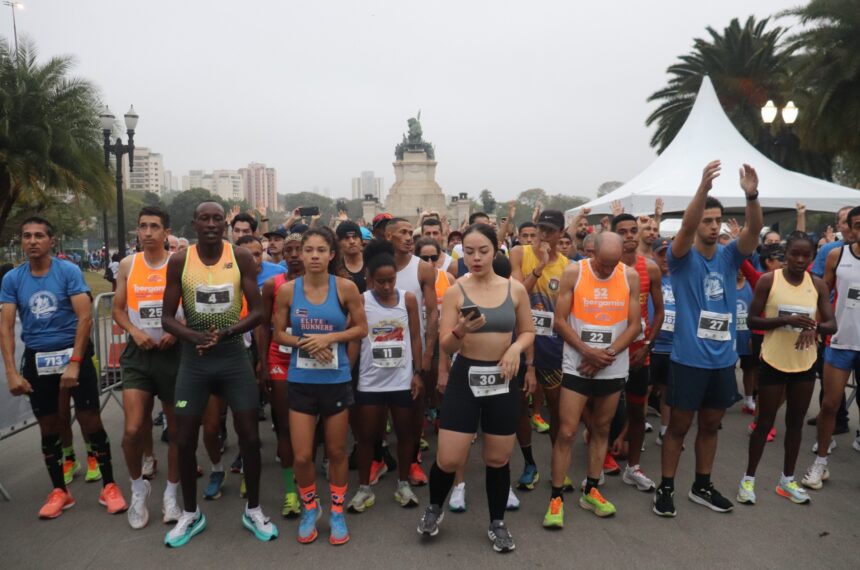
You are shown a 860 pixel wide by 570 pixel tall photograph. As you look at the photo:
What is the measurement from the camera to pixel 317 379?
3.82 m

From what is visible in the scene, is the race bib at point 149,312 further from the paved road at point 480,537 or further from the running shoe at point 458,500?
the running shoe at point 458,500

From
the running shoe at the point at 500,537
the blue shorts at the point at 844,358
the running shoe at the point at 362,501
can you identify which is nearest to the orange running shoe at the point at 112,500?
the running shoe at the point at 362,501

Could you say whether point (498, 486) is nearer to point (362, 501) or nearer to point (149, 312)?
point (362, 501)

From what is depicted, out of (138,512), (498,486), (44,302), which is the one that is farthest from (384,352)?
(44,302)

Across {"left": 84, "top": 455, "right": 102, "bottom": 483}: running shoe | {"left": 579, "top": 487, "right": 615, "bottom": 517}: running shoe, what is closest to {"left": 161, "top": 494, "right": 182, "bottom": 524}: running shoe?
{"left": 84, "top": 455, "right": 102, "bottom": 483}: running shoe

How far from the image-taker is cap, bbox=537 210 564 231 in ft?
15.8

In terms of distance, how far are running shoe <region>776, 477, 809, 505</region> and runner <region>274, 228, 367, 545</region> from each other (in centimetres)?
329

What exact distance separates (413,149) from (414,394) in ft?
164

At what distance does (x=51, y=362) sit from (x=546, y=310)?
3.86 m

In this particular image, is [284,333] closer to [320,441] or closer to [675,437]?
[320,441]

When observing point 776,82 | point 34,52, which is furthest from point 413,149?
point 34,52

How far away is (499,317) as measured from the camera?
3.61m

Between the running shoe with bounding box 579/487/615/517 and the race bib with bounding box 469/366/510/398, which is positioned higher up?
the race bib with bounding box 469/366/510/398

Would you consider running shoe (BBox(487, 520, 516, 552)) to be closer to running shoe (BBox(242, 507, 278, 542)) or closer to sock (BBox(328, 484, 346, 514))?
sock (BBox(328, 484, 346, 514))
